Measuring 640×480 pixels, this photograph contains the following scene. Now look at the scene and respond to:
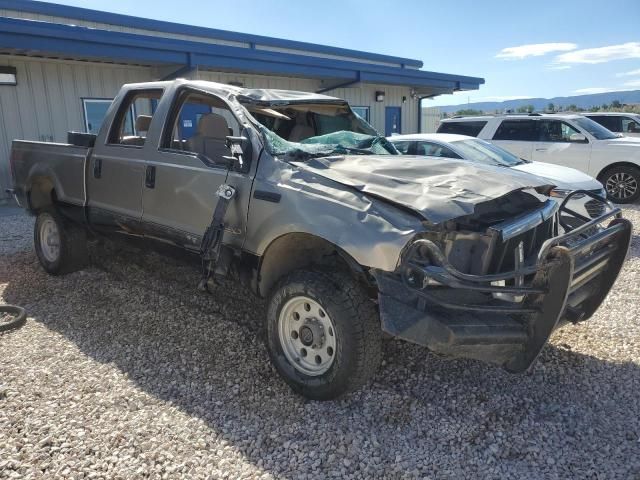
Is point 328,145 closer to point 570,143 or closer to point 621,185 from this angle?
point 570,143

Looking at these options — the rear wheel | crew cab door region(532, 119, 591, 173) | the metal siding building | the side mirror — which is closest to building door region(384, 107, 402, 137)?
the metal siding building

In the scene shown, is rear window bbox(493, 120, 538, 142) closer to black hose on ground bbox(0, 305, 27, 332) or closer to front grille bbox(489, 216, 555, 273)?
front grille bbox(489, 216, 555, 273)

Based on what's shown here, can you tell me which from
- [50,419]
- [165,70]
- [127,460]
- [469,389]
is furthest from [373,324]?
[165,70]

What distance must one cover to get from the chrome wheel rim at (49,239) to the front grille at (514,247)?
14.6 feet

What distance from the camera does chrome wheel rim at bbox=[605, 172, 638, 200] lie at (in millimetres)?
10727

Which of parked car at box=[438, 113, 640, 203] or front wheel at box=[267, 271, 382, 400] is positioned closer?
front wheel at box=[267, 271, 382, 400]

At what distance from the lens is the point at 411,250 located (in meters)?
2.82

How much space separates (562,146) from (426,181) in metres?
9.10

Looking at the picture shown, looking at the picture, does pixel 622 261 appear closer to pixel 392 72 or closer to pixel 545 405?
pixel 545 405

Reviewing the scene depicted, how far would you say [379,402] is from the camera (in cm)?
332

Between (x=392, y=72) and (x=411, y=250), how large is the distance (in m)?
15.6

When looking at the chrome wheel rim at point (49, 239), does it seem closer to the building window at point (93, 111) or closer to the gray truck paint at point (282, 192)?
the gray truck paint at point (282, 192)

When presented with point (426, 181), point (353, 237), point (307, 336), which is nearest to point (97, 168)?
point (307, 336)

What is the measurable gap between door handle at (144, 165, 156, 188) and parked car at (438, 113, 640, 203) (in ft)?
28.6
